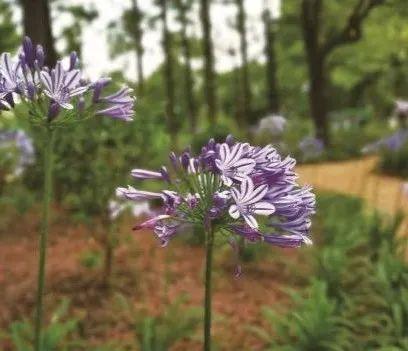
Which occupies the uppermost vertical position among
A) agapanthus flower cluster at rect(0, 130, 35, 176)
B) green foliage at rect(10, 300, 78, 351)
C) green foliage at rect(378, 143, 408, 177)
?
green foliage at rect(378, 143, 408, 177)

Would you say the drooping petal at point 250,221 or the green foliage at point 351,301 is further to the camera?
the green foliage at point 351,301

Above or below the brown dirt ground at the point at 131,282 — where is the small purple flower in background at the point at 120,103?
above

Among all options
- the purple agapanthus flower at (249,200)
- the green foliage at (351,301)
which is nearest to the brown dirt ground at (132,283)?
the green foliage at (351,301)

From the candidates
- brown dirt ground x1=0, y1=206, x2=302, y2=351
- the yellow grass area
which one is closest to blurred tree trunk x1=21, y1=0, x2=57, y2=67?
brown dirt ground x1=0, y1=206, x2=302, y2=351

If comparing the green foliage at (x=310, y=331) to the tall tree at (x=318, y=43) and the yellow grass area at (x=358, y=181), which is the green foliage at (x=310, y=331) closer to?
the yellow grass area at (x=358, y=181)

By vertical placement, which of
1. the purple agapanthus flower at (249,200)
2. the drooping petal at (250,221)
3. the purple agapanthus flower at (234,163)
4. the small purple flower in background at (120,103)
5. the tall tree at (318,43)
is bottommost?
the drooping petal at (250,221)

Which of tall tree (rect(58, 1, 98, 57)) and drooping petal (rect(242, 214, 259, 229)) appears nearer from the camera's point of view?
drooping petal (rect(242, 214, 259, 229))

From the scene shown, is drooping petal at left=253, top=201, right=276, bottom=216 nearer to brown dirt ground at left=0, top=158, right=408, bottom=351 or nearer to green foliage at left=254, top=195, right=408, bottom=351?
green foliage at left=254, top=195, right=408, bottom=351

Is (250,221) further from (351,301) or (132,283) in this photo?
(132,283)
